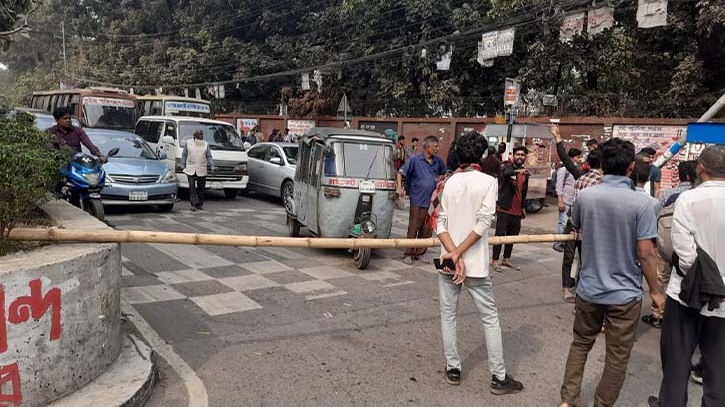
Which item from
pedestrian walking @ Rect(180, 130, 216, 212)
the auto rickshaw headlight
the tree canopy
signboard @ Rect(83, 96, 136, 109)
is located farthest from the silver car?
signboard @ Rect(83, 96, 136, 109)

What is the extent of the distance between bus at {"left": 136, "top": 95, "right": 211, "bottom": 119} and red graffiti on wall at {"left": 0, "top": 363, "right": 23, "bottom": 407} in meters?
18.7

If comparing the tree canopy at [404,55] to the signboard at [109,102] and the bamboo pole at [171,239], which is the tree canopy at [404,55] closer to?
the signboard at [109,102]

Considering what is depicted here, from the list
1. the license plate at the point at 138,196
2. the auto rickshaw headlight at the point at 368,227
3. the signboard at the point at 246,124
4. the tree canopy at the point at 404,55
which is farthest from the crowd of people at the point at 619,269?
the signboard at the point at 246,124

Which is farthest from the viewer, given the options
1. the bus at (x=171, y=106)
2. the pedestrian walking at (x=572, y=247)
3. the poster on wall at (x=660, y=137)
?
the bus at (x=171, y=106)

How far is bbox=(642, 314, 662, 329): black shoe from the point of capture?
216 inches

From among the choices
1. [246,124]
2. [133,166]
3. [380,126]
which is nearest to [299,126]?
[246,124]

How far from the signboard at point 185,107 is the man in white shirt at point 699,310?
19955mm

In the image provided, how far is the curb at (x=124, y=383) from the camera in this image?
125 inches

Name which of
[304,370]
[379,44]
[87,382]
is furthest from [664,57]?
[87,382]

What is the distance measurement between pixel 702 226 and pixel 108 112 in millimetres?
18876

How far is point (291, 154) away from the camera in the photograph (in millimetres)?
13469

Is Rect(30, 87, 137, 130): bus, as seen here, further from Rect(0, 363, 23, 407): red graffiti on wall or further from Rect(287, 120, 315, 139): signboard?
Rect(0, 363, 23, 407): red graffiti on wall

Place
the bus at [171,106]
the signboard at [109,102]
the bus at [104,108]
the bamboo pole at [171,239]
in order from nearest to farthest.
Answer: the bamboo pole at [171,239], the bus at [104,108], the signboard at [109,102], the bus at [171,106]

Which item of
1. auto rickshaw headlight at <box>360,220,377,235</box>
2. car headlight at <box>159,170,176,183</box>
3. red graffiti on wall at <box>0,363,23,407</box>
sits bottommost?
red graffiti on wall at <box>0,363,23,407</box>
